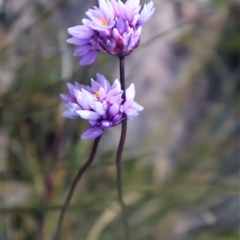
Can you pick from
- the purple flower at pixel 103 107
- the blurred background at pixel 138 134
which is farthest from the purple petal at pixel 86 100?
the blurred background at pixel 138 134

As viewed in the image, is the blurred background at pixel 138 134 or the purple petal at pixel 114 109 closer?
the purple petal at pixel 114 109

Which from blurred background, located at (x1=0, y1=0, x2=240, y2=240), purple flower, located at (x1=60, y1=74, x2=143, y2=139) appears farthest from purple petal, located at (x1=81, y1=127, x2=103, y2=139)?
blurred background, located at (x1=0, y1=0, x2=240, y2=240)

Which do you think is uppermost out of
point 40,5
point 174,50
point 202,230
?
point 40,5

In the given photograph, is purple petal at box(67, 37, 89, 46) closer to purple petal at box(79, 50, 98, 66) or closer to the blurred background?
purple petal at box(79, 50, 98, 66)

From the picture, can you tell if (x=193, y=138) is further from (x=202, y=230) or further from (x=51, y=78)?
(x=51, y=78)

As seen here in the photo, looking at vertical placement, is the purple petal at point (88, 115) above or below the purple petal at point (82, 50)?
below

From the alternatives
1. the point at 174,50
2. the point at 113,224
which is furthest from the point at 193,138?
the point at 113,224

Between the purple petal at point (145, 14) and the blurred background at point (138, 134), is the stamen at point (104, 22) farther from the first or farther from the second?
the blurred background at point (138, 134)
